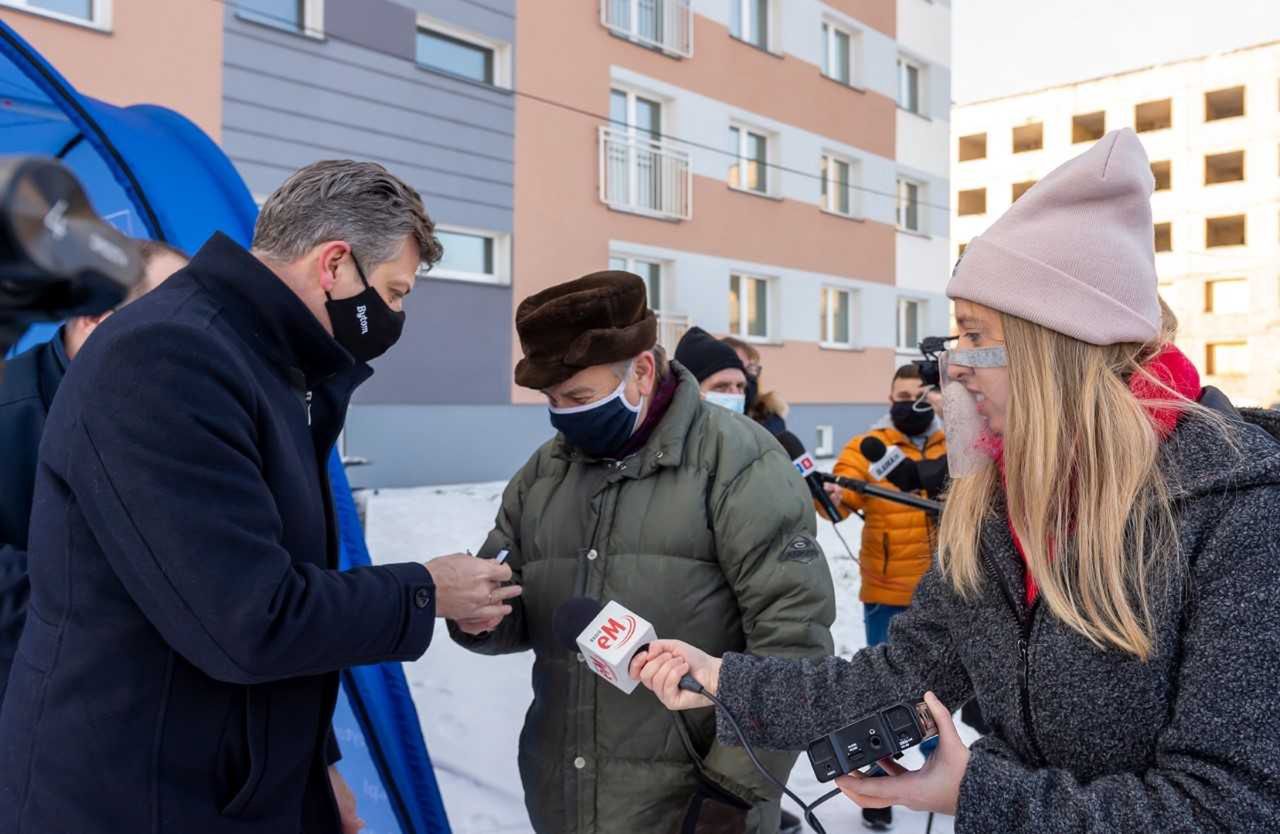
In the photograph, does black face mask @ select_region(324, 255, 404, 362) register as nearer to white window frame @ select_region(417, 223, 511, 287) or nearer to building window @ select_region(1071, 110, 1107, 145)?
white window frame @ select_region(417, 223, 511, 287)

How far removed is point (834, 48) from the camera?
54.0ft

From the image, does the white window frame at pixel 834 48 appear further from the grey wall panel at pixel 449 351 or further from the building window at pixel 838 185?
the grey wall panel at pixel 449 351

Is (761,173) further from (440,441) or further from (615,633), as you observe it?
(615,633)

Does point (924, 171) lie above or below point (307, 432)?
above

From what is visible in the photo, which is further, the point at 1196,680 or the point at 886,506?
the point at 886,506

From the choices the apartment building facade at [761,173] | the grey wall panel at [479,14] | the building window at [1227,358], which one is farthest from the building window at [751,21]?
the building window at [1227,358]

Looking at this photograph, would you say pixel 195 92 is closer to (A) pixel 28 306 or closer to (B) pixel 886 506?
(B) pixel 886 506

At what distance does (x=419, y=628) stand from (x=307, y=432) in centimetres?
38

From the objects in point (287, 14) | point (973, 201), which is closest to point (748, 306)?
point (287, 14)

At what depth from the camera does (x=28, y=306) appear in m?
0.52

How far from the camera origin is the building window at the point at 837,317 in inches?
655

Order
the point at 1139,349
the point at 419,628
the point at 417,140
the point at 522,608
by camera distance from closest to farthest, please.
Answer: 1. the point at 1139,349
2. the point at 419,628
3. the point at 522,608
4. the point at 417,140

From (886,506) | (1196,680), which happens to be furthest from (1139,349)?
(886,506)

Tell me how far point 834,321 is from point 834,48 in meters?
4.48
